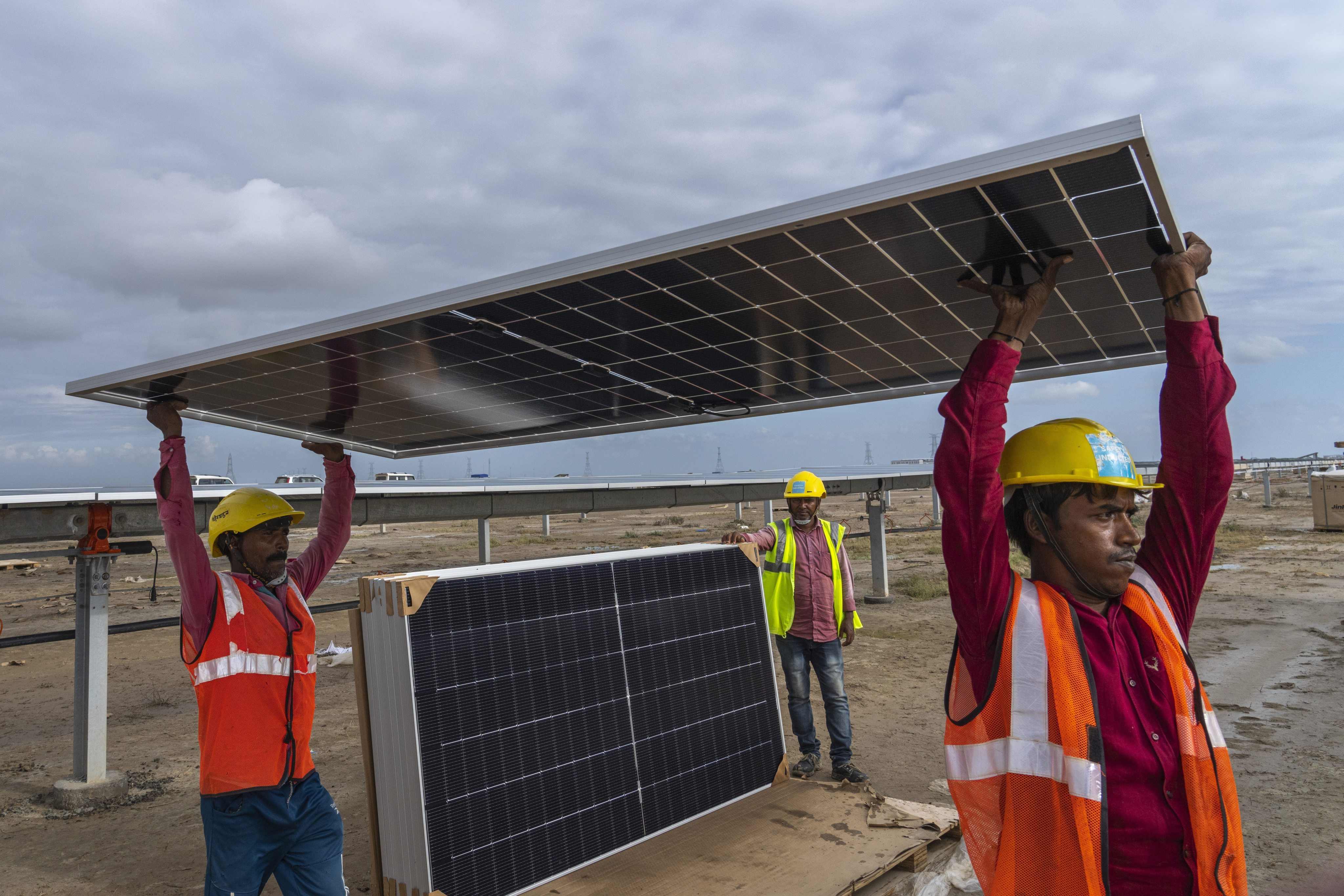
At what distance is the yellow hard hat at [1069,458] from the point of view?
251cm

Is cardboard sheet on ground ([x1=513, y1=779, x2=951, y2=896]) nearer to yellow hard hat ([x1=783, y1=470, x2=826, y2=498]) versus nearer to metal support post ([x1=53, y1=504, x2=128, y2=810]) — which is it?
yellow hard hat ([x1=783, y1=470, x2=826, y2=498])

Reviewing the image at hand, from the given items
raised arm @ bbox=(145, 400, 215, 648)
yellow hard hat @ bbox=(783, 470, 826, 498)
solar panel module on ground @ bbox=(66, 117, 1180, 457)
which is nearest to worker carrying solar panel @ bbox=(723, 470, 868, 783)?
yellow hard hat @ bbox=(783, 470, 826, 498)

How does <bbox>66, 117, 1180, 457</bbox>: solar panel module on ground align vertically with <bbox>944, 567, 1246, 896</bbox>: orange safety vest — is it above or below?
above

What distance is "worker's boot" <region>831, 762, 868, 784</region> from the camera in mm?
7789

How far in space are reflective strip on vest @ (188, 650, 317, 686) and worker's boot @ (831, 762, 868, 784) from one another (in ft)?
16.8

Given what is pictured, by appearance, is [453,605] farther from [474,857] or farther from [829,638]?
[829,638]

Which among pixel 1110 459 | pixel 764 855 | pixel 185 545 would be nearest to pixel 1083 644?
pixel 1110 459

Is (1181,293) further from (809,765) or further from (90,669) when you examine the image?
(90,669)

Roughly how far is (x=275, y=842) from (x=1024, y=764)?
3878mm

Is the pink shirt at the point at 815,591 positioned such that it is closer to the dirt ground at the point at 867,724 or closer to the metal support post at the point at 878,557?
the dirt ground at the point at 867,724

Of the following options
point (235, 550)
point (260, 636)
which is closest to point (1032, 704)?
point (260, 636)

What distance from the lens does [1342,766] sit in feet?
27.9

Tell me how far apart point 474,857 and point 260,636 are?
1785 mm

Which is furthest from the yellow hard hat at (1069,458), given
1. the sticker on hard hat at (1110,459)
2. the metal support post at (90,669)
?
the metal support post at (90,669)
